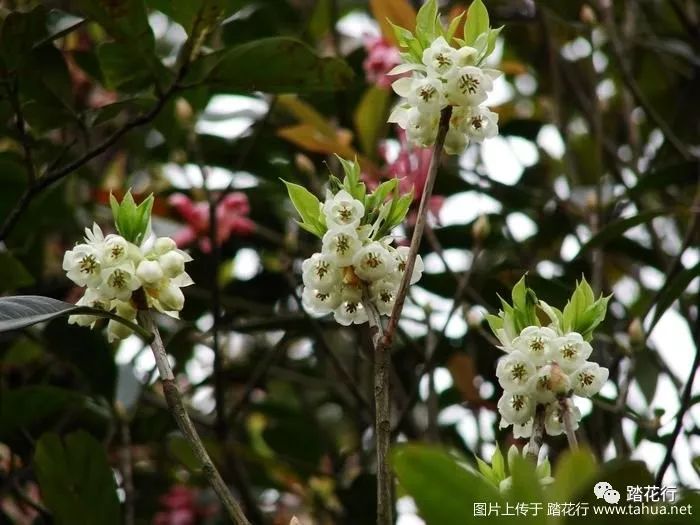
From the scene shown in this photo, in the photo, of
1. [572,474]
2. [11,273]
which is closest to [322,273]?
[572,474]

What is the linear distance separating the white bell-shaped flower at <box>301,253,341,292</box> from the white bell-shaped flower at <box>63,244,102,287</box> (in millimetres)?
196

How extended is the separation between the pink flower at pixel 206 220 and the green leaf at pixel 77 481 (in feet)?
2.18

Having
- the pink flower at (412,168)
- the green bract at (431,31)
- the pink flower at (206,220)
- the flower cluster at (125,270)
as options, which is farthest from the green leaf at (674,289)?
the pink flower at (206,220)

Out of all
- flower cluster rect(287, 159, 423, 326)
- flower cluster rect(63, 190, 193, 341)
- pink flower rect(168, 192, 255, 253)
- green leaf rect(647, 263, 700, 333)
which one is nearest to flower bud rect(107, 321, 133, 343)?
flower cluster rect(63, 190, 193, 341)

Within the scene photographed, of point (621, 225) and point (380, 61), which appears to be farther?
point (380, 61)

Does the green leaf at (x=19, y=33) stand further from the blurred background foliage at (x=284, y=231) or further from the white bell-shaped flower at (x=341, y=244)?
the white bell-shaped flower at (x=341, y=244)

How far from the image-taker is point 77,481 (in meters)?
1.48

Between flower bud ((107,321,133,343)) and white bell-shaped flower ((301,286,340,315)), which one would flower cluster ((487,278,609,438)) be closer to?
white bell-shaped flower ((301,286,340,315))

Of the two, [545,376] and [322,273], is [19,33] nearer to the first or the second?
[322,273]

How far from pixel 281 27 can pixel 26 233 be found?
A: 0.71 meters

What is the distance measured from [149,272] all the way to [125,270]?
0.02 metres

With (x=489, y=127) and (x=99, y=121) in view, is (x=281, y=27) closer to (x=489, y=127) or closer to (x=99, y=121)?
(x=99, y=121)

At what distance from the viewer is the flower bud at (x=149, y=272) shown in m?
1.02

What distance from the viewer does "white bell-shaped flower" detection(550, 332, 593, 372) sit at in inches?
38.5
